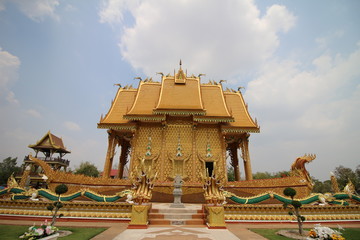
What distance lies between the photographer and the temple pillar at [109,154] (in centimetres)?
1241

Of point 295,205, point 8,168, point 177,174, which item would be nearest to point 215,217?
point 295,205

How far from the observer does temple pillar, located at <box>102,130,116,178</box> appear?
12414 millimetres

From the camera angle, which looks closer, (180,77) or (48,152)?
(180,77)

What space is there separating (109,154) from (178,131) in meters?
5.25

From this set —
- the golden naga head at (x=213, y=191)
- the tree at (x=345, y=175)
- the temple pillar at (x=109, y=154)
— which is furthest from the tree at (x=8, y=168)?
the tree at (x=345, y=175)

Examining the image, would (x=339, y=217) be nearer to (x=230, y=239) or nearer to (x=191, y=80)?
(x=230, y=239)

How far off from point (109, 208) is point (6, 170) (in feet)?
140

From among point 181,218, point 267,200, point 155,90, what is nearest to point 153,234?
point 181,218

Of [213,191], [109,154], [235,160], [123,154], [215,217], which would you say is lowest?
[215,217]

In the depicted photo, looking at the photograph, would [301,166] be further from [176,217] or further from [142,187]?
[142,187]

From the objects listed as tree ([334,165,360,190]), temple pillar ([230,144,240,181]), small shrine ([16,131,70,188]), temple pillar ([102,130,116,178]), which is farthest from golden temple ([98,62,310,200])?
tree ([334,165,360,190])

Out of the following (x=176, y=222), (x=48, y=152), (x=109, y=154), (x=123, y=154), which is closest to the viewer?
(x=176, y=222)

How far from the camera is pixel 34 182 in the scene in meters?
25.3

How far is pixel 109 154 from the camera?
13.0m
